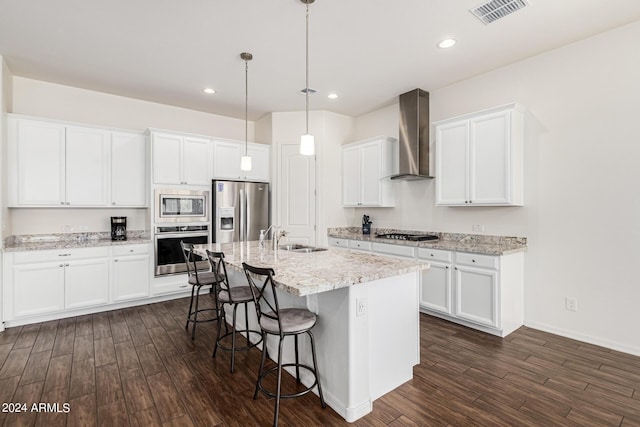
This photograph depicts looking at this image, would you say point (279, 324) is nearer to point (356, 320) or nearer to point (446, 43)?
point (356, 320)

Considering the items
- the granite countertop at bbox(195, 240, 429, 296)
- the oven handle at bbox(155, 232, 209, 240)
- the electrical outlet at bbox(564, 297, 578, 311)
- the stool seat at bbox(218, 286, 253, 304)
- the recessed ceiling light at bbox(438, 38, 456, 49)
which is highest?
the recessed ceiling light at bbox(438, 38, 456, 49)

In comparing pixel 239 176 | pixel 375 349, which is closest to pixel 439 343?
pixel 375 349

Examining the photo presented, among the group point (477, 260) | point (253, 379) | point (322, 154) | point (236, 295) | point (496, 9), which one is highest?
point (496, 9)

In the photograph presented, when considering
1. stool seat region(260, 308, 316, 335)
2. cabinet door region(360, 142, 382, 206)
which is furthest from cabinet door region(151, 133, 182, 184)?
stool seat region(260, 308, 316, 335)

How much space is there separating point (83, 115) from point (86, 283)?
2327 mm

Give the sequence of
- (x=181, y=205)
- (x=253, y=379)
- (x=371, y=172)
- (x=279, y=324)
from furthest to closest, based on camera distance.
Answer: (x=371, y=172) → (x=181, y=205) → (x=253, y=379) → (x=279, y=324)

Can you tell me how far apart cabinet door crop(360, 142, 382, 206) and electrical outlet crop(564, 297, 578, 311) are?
254 cm

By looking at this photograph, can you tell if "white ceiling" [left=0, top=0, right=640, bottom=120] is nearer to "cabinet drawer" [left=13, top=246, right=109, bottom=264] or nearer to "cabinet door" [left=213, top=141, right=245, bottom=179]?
"cabinet door" [left=213, top=141, right=245, bottom=179]

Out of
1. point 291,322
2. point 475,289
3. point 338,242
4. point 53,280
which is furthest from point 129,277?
point 475,289

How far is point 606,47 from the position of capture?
3010mm

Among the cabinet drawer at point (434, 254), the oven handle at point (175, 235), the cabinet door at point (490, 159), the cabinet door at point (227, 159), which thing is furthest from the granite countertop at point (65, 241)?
the cabinet door at point (490, 159)

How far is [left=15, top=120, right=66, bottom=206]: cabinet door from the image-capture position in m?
3.76

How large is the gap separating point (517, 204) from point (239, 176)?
3909mm

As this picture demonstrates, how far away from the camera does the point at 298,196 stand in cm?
535
